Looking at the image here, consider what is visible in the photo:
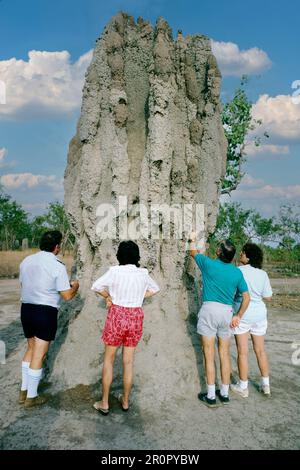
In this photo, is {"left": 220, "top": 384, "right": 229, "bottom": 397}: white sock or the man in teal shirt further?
{"left": 220, "top": 384, "right": 229, "bottom": 397}: white sock

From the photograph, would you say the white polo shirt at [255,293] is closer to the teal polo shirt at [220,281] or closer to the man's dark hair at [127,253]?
the teal polo shirt at [220,281]

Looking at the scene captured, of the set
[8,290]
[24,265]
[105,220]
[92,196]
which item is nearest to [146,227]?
[105,220]

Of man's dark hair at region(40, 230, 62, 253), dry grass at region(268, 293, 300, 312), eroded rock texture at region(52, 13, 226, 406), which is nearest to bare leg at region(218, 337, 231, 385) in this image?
eroded rock texture at region(52, 13, 226, 406)

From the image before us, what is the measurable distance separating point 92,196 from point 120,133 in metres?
0.84

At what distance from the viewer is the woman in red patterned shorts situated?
10.8ft

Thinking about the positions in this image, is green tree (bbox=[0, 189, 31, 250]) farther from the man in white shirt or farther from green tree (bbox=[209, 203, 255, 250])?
the man in white shirt

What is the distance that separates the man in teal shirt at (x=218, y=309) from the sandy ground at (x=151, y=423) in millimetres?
284

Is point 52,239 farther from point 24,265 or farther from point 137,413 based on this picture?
point 137,413

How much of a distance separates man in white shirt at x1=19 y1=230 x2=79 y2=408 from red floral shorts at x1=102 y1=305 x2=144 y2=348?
512 mm

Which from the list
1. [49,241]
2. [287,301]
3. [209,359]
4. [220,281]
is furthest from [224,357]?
[287,301]

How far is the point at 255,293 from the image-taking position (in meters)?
3.96

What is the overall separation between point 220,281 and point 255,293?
591mm

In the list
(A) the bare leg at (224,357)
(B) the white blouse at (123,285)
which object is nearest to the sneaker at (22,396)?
(B) the white blouse at (123,285)

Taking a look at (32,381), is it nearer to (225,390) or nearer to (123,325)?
(123,325)
